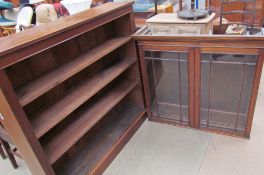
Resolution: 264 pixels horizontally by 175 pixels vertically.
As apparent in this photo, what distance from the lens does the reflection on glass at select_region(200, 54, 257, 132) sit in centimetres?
209

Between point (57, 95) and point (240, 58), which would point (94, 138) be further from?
point (240, 58)

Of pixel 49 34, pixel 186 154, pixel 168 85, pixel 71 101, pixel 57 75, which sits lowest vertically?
pixel 186 154

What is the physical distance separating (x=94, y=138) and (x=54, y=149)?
561 millimetres

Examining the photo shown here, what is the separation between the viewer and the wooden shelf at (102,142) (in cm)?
182

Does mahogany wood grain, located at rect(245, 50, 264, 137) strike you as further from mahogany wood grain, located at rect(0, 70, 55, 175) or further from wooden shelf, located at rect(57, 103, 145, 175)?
mahogany wood grain, located at rect(0, 70, 55, 175)

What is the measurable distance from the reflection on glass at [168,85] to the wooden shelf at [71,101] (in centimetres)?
29

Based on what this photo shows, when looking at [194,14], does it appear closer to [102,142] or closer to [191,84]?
[191,84]

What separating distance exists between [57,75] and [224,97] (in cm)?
156

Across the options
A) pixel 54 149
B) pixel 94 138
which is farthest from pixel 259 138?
pixel 54 149

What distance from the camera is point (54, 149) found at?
1.57m

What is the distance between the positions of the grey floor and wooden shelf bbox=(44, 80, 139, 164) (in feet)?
1.55

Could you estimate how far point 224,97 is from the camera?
2230 millimetres

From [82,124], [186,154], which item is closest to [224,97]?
[186,154]

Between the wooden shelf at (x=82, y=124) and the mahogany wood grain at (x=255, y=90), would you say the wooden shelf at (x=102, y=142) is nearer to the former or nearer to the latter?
the wooden shelf at (x=82, y=124)
